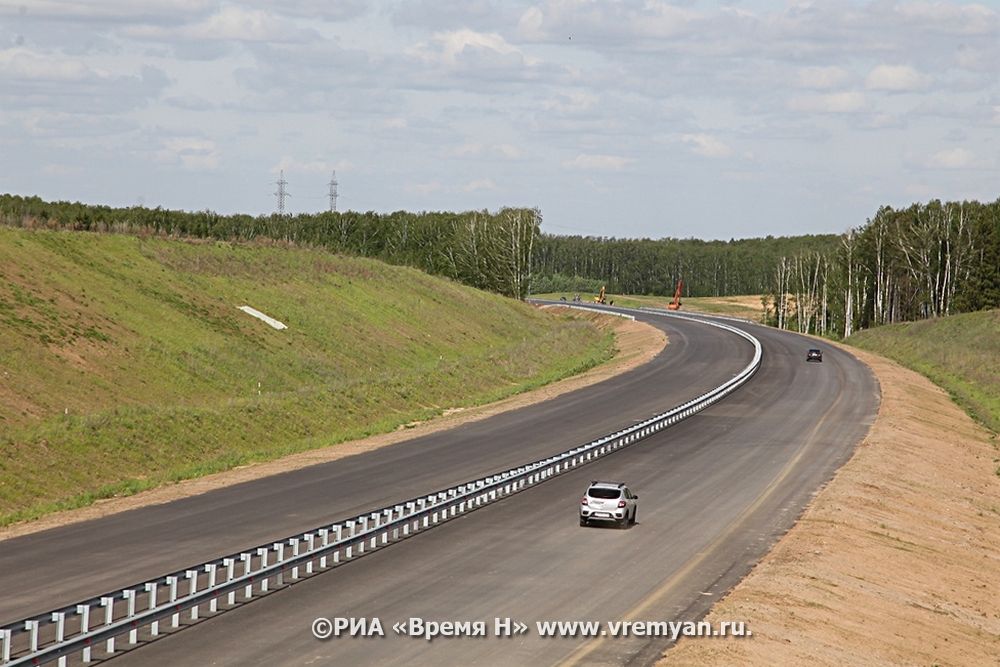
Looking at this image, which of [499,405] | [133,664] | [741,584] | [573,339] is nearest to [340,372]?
[499,405]

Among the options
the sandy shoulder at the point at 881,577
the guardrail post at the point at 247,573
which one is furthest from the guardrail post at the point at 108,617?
the sandy shoulder at the point at 881,577

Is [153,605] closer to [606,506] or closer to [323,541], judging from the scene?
[323,541]

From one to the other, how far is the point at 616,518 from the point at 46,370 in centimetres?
3066

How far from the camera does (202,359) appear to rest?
67.9 meters

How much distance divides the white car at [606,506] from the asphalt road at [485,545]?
0.38 metres

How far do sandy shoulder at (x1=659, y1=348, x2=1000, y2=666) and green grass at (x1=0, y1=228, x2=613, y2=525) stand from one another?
20951mm

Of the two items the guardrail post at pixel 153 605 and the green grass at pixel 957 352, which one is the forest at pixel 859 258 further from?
the guardrail post at pixel 153 605

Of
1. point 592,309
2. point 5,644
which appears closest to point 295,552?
point 5,644

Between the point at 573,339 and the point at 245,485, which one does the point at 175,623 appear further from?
the point at 573,339

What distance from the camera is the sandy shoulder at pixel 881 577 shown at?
25.6 metres

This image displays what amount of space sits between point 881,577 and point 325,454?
2423 centimetres

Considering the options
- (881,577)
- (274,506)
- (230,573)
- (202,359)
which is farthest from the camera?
(202,359)

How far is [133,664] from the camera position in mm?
21031

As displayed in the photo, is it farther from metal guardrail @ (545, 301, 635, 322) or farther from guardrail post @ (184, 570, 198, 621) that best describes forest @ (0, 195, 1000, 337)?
guardrail post @ (184, 570, 198, 621)
